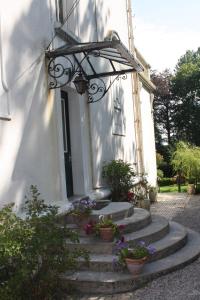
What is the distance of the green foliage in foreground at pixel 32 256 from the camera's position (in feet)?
14.0

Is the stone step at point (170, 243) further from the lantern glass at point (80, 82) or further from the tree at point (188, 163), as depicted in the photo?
the tree at point (188, 163)

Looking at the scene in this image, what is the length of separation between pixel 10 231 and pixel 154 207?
860 centimetres

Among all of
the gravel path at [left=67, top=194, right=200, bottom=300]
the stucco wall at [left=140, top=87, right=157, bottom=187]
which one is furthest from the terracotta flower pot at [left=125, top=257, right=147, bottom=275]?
the stucco wall at [left=140, top=87, right=157, bottom=187]

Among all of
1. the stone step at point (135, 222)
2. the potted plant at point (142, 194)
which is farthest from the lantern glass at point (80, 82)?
the potted plant at point (142, 194)

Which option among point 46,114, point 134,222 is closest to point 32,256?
point 134,222

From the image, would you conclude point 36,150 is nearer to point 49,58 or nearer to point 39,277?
point 49,58

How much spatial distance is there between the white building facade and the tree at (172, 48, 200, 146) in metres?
25.2

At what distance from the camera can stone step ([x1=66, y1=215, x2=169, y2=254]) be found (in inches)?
236

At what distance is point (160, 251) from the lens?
6.09 metres

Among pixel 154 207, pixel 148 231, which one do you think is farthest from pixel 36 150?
pixel 154 207

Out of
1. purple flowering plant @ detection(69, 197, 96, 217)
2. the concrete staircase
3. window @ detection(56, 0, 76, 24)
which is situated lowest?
the concrete staircase

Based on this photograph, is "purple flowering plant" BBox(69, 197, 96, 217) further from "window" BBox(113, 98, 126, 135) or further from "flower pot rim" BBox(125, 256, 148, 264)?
"window" BBox(113, 98, 126, 135)

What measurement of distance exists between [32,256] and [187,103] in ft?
108

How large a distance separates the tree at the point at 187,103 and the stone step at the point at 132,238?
2857 cm
